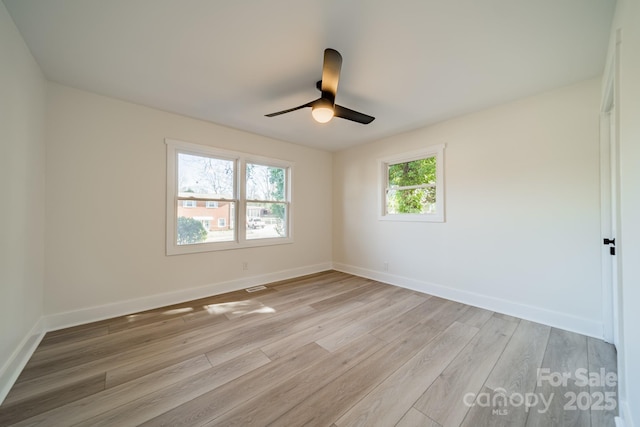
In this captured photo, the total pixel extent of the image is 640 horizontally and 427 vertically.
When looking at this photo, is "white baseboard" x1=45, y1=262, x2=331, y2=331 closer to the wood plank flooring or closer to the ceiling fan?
the wood plank flooring

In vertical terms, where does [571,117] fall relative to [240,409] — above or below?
above

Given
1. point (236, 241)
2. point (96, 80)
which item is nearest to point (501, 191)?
point (236, 241)

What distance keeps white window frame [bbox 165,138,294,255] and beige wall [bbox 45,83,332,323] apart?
0.26 ft

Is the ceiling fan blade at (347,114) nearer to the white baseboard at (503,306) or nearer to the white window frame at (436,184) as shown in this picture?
the white window frame at (436,184)

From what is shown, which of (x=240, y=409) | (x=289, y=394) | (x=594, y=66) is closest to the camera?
(x=240, y=409)

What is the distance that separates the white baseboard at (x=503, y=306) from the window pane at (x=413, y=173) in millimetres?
1588

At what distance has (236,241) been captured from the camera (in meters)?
3.72

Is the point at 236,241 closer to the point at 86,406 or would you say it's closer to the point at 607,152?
the point at 86,406

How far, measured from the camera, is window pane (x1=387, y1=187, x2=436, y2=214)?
3611 mm

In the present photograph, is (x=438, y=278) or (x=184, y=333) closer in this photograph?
(x=184, y=333)

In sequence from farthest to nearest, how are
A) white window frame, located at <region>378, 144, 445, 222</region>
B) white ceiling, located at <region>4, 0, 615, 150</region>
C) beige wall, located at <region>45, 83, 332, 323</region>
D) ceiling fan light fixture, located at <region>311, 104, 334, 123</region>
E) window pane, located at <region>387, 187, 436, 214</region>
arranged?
1. window pane, located at <region>387, 187, 436, 214</region>
2. white window frame, located at <region>378, 144, 445, 222</region>
3. beige wall, located at <region>45, 83, 332, 323</region>
4. ceiling fan light fixture, located at <region>311, 104, 334, 123</region>
5. white ceiling, located at <region>4, 0, 615, 150</region>

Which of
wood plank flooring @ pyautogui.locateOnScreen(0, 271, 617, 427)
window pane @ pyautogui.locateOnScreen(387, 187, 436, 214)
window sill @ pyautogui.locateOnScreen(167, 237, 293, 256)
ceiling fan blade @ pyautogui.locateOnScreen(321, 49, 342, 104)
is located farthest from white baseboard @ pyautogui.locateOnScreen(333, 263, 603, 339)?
ceiling fan blade @ pyautogui.locateOnScreen(321, 49, 342, 104)

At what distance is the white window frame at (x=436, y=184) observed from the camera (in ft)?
11.1

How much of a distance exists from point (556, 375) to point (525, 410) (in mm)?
591
